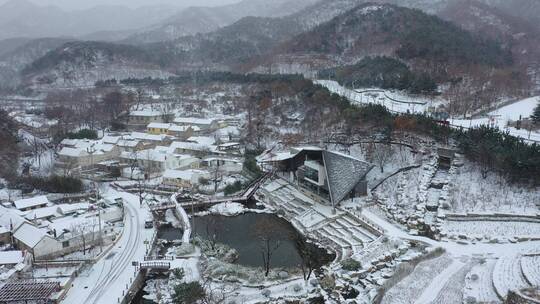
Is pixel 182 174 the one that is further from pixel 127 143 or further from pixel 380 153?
pixel 380 153

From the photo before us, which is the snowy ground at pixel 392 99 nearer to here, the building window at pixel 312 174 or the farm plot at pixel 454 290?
the building window at pixel 312 174

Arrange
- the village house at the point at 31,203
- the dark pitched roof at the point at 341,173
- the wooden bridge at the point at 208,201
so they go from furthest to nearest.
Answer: the wooden bridge at the point at 208,201, the village house at the point at 31,203, the dark pitched roof at the point at 341,173

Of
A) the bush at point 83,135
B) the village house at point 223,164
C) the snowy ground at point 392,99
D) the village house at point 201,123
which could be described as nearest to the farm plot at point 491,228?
the snowy ground at point 392,99

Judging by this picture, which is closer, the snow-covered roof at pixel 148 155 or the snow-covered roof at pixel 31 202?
the snow-covered roof at pixel 31 202

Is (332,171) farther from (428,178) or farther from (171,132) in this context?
(171,132)

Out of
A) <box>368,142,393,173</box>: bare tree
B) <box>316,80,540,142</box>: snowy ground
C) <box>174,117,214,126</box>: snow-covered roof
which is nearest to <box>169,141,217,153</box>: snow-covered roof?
<box>174,117,214,126</box>: snow-covered roof

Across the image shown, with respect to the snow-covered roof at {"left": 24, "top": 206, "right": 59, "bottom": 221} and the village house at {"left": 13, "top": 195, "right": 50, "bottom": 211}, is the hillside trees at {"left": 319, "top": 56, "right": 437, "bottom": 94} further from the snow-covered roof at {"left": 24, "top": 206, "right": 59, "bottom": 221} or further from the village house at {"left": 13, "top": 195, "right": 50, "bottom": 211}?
the village house at {"left": 13, "top": 195, "right": 50, "bottom": 211}

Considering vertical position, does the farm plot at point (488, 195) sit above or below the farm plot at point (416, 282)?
above

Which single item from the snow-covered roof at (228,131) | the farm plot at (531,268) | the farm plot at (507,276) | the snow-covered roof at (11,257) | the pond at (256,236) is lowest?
the pond at (256,236)
